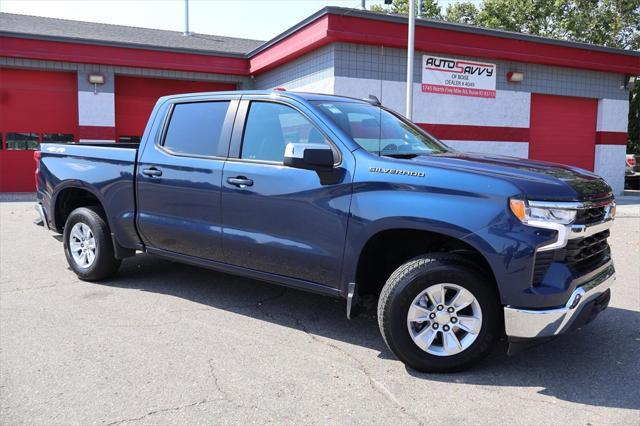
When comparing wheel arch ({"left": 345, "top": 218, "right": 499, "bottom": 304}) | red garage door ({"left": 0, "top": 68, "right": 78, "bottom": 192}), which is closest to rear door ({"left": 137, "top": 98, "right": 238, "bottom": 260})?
wheel arch ({"left": 345, "top": 218, "right": 499, "bottom": 304})

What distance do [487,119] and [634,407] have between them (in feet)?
39.5

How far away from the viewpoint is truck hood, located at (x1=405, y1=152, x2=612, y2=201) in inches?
131

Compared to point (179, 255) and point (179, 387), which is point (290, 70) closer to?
point (179, 255)

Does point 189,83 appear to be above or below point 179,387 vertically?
above

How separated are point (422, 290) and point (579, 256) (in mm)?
1016

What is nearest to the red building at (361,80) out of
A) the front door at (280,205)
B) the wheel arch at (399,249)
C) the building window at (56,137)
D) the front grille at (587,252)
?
the building window at (56,137)

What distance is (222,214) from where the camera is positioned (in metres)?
4.57

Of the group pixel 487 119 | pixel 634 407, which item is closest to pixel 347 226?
pixel 634 407

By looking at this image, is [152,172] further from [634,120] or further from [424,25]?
[634,120]

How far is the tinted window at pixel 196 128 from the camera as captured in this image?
486 cm

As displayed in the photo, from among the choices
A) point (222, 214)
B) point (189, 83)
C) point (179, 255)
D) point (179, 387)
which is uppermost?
point (189, 83)

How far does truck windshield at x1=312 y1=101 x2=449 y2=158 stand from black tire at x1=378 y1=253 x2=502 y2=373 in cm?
94

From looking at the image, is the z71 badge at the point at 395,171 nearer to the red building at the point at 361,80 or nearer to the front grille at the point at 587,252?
the front grille at the point at 587,252

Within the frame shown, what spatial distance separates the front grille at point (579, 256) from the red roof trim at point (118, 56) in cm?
1450
